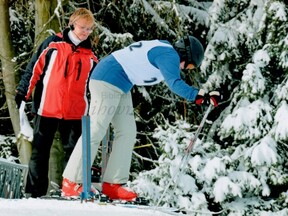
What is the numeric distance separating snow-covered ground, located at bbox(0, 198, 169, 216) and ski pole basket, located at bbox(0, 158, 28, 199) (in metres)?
1.72

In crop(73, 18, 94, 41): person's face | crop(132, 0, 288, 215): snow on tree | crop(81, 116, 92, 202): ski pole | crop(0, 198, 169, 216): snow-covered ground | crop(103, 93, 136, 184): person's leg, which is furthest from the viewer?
crop(132, 0, 288, 215): snow on tree

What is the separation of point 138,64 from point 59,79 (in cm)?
94

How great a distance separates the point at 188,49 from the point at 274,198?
6.77 meters

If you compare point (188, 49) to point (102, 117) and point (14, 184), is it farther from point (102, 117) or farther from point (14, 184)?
point (14, 184)

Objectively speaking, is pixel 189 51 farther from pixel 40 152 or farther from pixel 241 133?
pixel 241 133

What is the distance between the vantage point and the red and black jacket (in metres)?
5.19

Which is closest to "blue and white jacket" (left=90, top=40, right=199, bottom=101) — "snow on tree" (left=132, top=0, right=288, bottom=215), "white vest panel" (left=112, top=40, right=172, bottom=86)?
"white vest panel" (left=112, top=40, right=172, bottom=86)

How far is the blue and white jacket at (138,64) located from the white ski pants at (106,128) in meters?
0.08

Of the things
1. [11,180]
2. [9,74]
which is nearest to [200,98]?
[11,180]

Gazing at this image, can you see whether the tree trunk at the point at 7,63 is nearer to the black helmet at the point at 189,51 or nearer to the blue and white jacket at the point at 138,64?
the blue and white jacket at the point at 138,64

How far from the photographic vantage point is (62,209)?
3.55 m

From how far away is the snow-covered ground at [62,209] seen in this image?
328 centimetres

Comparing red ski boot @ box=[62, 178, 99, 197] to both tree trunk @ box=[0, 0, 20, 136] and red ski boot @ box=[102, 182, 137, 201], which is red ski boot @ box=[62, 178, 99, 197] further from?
tree trunk @ box=[0, 0, 20, 136]

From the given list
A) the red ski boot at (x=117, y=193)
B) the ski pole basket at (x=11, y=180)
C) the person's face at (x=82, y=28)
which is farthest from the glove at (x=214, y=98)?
the ski pole basket at (x=11, y=180)
